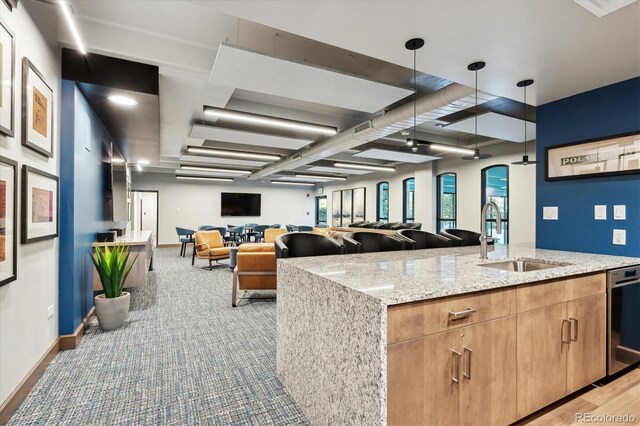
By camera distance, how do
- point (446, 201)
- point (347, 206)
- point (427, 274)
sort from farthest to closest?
point (347, 206)
point (446, 201)
point (427, 274)

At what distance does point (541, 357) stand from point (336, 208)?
38.6 feet

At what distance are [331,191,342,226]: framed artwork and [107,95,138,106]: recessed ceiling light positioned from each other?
10285 mm

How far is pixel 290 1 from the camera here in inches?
74.1

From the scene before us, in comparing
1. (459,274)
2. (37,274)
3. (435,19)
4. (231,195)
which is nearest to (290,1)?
(435,19)

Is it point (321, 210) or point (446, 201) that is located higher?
point (446, 201)

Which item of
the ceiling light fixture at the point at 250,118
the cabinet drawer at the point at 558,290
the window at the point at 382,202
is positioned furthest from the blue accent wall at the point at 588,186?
the window at the point at 382,202

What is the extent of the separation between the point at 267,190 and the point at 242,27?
10936 millimetres

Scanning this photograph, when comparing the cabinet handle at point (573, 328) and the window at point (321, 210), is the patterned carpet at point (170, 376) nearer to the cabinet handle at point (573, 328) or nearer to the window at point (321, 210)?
the cabinet handle at point (573, 328)

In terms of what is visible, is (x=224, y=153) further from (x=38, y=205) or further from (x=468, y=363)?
(x=468, y=363)

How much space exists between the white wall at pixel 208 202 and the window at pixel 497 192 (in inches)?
337

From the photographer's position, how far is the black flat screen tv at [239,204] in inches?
508

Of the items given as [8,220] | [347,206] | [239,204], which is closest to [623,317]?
[8,220]

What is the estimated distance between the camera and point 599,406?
202 centimetres

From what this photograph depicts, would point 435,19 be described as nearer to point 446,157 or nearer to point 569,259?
point 569,259
